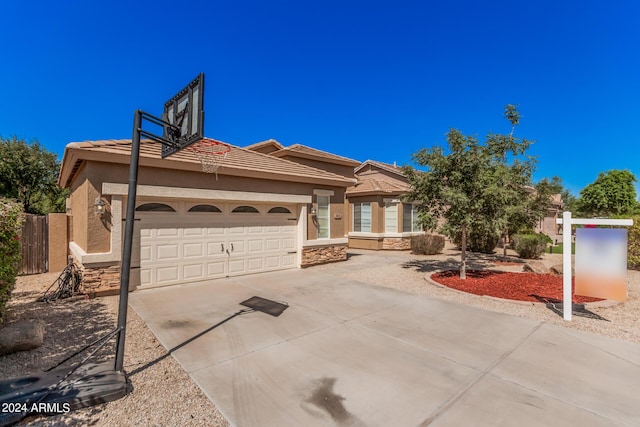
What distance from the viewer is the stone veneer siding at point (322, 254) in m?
11.2

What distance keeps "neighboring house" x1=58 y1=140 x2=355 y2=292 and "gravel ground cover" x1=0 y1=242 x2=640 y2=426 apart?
1240 millimetres

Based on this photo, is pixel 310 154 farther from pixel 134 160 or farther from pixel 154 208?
pixel 134 160

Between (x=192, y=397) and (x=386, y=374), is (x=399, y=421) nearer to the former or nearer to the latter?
(x=386, y=374)

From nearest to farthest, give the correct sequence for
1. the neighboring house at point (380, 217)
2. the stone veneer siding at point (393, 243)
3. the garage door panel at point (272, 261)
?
the garage door panel at point (272, 261) → the neighboring house at point (380, 217) → the stone veneer siding at point (393, 243)

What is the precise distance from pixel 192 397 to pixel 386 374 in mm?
2265

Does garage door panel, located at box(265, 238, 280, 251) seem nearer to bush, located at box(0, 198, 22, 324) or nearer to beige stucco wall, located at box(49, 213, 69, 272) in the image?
bush, located at box(0, 198, 22, 324)

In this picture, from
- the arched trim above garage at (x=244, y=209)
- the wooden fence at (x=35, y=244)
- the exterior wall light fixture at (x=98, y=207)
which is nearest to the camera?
the exterior wall light fixture at (x=98, y=207)

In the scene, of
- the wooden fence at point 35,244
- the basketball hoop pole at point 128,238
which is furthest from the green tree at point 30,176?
the basketball hoop pole at point 128,238

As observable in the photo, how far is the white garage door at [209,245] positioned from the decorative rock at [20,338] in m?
3.40

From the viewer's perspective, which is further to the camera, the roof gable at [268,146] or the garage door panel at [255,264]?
the roof gable at [268,146]

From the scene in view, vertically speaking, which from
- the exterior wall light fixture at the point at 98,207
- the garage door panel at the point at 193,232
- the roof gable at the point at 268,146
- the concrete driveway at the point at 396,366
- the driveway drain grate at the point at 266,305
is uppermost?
the roof gable at the point at 268,146

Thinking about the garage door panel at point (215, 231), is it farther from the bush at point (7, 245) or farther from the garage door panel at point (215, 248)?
the bush at point (7, 245)

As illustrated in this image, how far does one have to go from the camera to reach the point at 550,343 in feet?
15.5

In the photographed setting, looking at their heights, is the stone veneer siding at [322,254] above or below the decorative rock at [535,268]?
above
